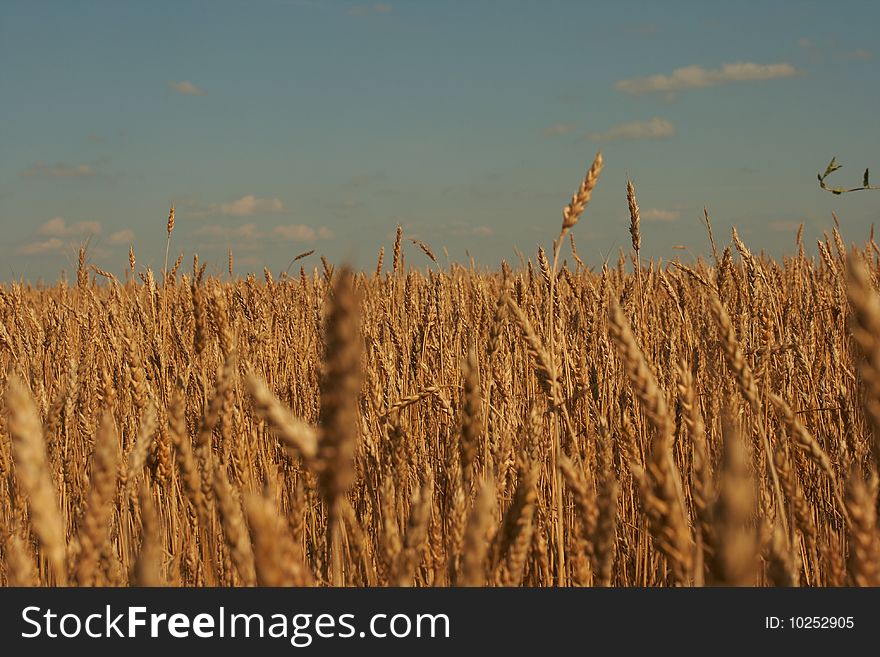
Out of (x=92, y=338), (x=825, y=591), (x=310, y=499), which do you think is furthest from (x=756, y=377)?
(x=92, y=338)

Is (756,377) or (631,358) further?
(756,377)

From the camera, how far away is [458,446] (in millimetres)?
1450

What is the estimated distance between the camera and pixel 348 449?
0.61m

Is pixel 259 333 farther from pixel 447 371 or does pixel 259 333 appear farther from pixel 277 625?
pixel 277 625

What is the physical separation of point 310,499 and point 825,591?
A: 105 cm

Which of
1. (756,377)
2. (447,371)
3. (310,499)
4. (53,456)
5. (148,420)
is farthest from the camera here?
(447,371)

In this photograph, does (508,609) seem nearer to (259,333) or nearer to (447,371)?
(447,371)

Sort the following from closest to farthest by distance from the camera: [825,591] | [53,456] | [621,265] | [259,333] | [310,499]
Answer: [825,591], [310,499], [53,456], [259,333], [621,265]

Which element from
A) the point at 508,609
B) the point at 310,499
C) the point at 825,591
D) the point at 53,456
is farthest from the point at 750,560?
the point at 53,456

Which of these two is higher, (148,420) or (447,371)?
(447,371)

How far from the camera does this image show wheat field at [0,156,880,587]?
28.3 inches

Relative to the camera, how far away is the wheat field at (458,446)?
0.72m

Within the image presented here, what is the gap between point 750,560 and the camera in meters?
0.56

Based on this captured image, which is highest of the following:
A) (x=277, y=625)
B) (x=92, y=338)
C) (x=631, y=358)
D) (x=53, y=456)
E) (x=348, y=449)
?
(x=92, y=338)
